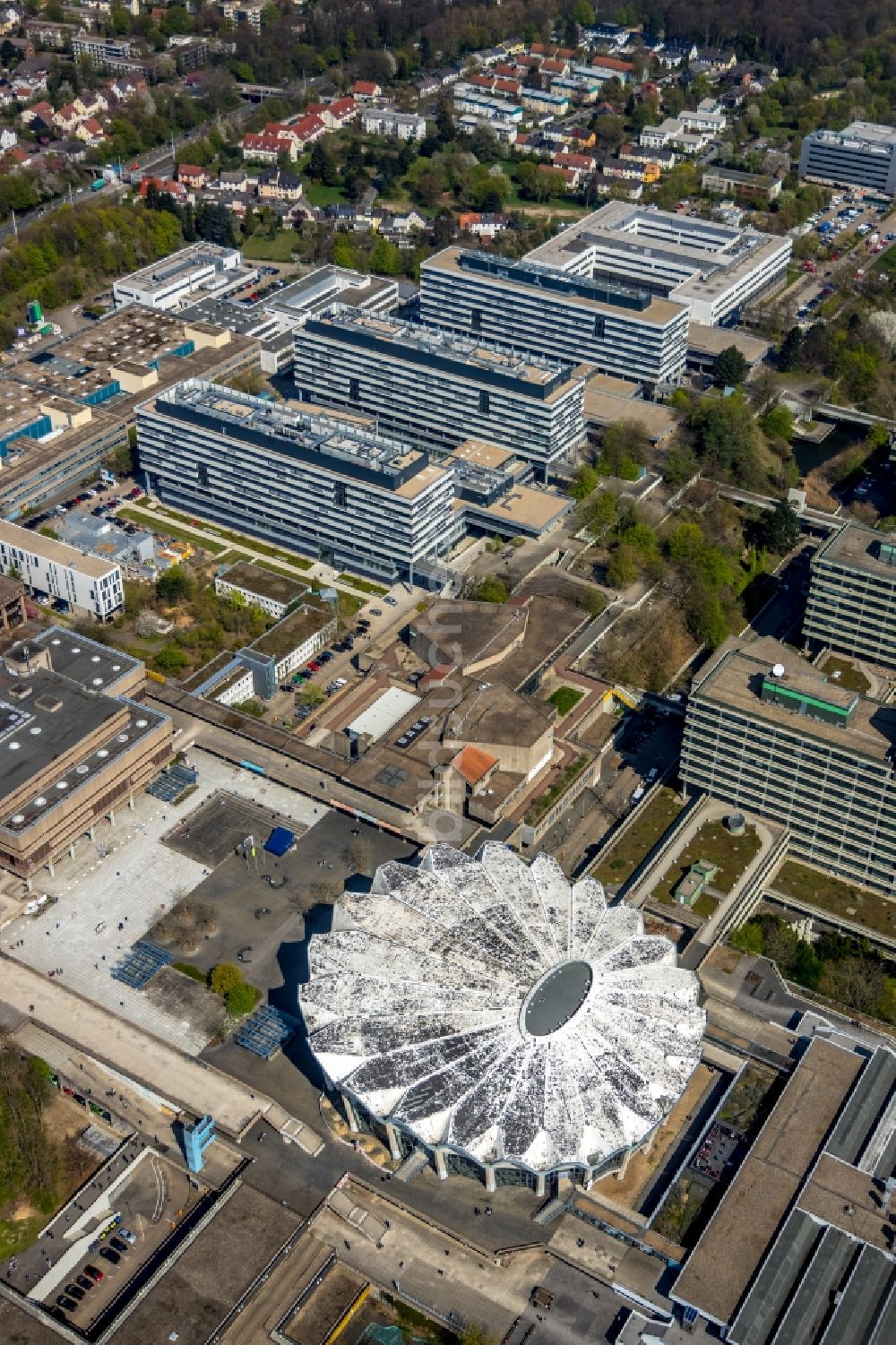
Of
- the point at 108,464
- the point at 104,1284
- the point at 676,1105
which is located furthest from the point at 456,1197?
the point at 108,464

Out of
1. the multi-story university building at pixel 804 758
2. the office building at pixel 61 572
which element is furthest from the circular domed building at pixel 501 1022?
the office building at pixel 61 572

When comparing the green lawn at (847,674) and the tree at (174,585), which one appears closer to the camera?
the green lawn at (847,674)

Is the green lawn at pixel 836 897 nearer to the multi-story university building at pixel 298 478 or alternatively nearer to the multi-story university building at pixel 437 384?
the multi-story university building at pixel 298 478

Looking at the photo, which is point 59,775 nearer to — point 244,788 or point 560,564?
point 244,788

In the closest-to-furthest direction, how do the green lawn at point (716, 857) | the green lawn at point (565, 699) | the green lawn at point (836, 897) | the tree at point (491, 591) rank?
the green lawn at point (716, 857) → the green lawn at point (836, 897) → the green lawn at point (565, 699) → the tree at point (491, 591)

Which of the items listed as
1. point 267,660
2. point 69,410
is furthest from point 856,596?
point 69,410

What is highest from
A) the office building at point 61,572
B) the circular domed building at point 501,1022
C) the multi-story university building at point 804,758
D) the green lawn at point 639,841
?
the multi-story university building at point 804,758
